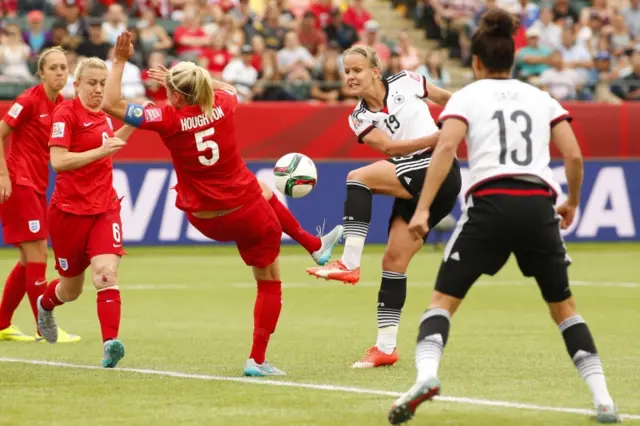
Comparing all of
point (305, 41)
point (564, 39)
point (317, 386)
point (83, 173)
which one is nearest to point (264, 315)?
point (317, 386)

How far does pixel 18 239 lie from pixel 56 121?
2015 mm

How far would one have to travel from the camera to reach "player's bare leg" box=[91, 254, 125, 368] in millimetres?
9172

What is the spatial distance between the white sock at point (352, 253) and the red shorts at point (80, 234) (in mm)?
1670

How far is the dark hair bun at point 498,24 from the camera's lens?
6.91 metres

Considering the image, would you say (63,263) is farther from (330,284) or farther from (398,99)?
(330,284)

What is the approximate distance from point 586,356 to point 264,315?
8.86 feet

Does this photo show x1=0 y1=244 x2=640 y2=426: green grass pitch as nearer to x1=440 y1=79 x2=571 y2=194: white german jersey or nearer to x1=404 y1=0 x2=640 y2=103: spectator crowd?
x1=440 y1=79 x2=571 y2=194: white german jersey

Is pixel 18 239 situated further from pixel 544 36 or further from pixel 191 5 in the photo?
pixel 544 36

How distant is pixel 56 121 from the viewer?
945 cm

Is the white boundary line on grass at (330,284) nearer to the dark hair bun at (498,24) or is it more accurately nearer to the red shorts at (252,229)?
the red shorts at (252,229)

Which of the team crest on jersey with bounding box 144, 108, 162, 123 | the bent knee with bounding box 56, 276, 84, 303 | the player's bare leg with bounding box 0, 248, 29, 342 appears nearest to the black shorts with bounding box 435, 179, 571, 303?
the team crest on jersey with bounding box 144, 108, 162, 123

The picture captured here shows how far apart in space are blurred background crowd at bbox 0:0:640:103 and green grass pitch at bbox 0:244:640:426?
5.42 m

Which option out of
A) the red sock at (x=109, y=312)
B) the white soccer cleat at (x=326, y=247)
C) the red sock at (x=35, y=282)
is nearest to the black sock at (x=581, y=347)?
the white soccer cleat at (x=326, y=247)

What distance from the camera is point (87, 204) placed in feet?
31.7
